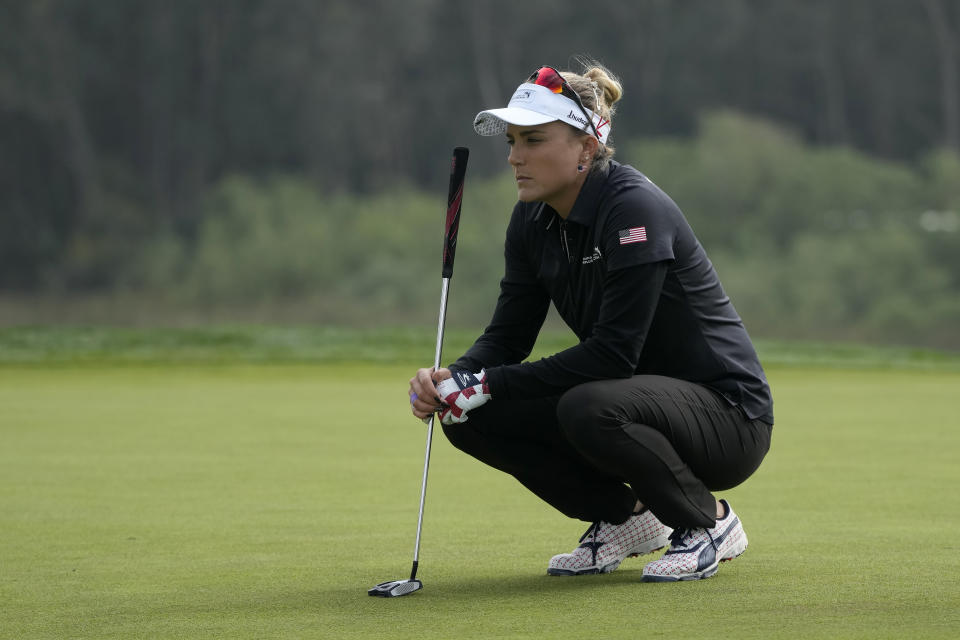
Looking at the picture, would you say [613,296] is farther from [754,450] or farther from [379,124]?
[379,124]

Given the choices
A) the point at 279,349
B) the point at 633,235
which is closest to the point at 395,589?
the point at 633,235

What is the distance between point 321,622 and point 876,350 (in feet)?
41.0

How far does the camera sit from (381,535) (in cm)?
408

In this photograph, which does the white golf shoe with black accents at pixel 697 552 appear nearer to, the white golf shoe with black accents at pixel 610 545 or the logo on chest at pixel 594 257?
the white golf shoe with black accents at pixel 610 545

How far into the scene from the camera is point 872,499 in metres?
4.75

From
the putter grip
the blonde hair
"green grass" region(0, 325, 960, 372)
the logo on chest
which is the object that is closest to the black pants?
the logo on chest

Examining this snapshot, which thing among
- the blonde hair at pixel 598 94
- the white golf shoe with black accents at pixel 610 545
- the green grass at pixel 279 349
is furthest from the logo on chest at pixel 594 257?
the green grass at pixel 279 349

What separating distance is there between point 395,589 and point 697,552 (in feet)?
2.27

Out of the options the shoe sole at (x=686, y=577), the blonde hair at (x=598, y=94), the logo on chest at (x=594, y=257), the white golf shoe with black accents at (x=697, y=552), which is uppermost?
the blonde hair at (x=598, y=94)

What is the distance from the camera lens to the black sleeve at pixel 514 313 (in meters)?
3.60

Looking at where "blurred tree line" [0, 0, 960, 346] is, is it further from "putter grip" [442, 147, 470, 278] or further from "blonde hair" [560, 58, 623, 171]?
"blonde hair" [560, 58, 623, 171]

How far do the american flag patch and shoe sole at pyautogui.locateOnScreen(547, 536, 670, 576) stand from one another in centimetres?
80

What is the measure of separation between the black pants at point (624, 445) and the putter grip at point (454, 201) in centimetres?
41

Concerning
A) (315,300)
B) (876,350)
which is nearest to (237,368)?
(876,350)
